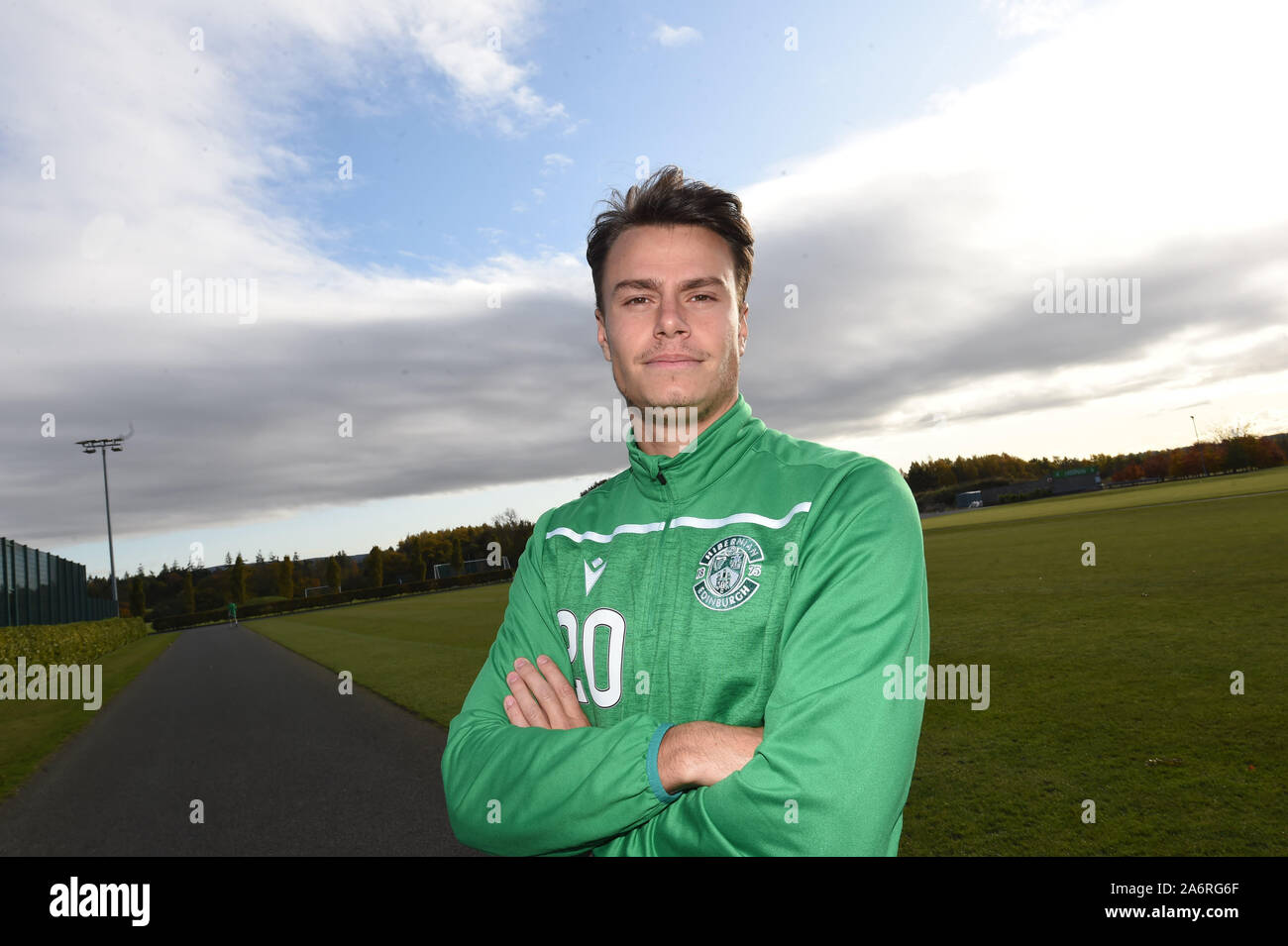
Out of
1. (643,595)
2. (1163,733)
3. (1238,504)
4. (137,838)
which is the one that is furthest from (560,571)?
(1238,504)

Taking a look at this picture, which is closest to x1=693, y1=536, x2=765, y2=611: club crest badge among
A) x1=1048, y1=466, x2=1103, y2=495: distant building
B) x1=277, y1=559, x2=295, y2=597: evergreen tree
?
x1=277, y1=559, x2=295, y2=597: evergreen tree

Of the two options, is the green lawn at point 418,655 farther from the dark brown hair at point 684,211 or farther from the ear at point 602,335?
the dark brown hair at point 684,211

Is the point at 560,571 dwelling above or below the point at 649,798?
above

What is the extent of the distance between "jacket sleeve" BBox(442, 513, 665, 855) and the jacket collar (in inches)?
21.9

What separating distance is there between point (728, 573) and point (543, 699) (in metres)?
0.65

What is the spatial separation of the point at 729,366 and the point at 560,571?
77 cm

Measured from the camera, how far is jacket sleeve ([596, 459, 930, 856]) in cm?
164

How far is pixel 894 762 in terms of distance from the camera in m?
1.69

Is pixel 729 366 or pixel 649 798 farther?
pixel 729 366

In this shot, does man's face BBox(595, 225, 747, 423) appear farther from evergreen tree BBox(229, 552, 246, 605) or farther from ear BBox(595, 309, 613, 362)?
evergreen tree BBox(229, 552, 246, 605)

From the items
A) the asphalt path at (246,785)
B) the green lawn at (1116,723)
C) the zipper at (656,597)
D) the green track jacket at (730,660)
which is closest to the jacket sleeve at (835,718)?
the green track jacket at (730,660)

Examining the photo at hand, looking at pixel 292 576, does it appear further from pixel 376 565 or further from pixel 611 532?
pixel 611 532

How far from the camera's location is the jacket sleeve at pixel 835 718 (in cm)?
164
